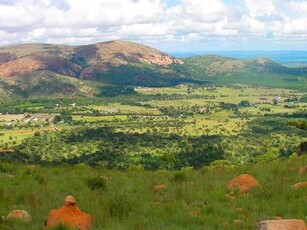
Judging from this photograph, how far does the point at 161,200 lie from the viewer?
32.5 feet

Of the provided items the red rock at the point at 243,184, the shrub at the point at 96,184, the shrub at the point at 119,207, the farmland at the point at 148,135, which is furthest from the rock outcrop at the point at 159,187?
the farmland at the point at 148,135

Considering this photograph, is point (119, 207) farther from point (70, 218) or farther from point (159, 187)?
point (159, 187)

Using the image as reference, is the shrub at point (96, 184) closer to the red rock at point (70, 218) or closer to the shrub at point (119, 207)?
the shrub at point (119, 207)

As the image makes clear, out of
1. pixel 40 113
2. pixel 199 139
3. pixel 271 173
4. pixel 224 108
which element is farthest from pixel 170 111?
pixel 271 173

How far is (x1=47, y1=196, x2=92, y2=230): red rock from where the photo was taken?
24.2 ft

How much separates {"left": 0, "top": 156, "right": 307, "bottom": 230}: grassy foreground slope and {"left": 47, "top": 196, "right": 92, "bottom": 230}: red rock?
22cm

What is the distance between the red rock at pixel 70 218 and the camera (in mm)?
7370

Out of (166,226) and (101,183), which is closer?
(166,226)

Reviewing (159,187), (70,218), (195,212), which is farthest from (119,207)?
(159,187)

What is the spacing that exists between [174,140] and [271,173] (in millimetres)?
94609

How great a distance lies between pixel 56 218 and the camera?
7617 mm

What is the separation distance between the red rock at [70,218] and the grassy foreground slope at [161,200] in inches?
8.7

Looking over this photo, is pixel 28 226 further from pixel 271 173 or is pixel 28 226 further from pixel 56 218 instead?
pixel 271 173

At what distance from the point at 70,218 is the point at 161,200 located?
292 centimetres
